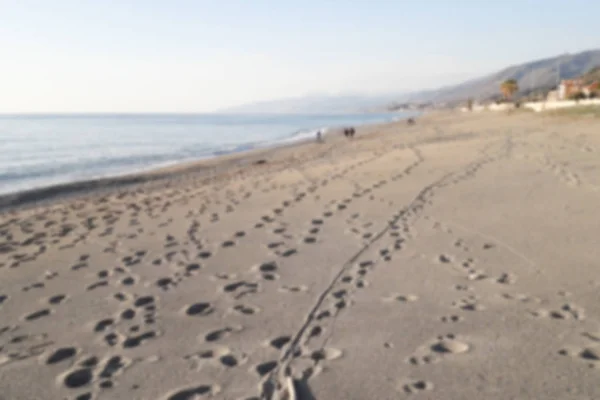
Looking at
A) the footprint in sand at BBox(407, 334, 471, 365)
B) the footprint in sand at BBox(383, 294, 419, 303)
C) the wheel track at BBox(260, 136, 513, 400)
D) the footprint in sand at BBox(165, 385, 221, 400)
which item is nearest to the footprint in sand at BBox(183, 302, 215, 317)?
the wheel track at BBox(260, 136, 513, 400)

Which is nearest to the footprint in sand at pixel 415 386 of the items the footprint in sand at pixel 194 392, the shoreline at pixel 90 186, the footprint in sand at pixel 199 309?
the footprint in sand at pixel 194 392

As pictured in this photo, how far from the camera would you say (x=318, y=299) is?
14.1 ft

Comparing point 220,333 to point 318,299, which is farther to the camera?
point 318,299

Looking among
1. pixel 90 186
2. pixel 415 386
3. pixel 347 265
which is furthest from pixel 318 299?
pixel 90 186

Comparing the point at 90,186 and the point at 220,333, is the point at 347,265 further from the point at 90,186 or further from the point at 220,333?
the point at 90,186

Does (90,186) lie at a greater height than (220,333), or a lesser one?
lesser

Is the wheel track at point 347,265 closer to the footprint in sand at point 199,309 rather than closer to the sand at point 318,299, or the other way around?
the sand at point 318,299

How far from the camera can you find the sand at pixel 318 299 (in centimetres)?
306

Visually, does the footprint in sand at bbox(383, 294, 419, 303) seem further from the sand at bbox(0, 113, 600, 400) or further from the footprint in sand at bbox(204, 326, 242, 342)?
the footprint in sand at bbox(204, 326, 242, 342)

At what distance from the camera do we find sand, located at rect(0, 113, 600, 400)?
3059 millimetres

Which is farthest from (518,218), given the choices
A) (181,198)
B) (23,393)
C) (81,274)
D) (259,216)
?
(181,198)

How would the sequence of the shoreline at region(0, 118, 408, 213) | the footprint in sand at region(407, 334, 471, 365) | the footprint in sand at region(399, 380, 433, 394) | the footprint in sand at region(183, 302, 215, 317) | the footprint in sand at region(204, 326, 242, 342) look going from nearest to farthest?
the footprint in sand at region(399, 380, 433, 394) < the footprint in sand at region(407, 334, 471, 365) < the footprint in sand at region(204, 326, 242, 342) < the footprint in sand at region(183, 302, 215, 317) < the shoreline at region(0, 118, 408, 213)

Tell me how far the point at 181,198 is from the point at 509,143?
37.9ft

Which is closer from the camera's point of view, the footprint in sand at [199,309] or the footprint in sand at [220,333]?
the footprint in sand at [220,333]
